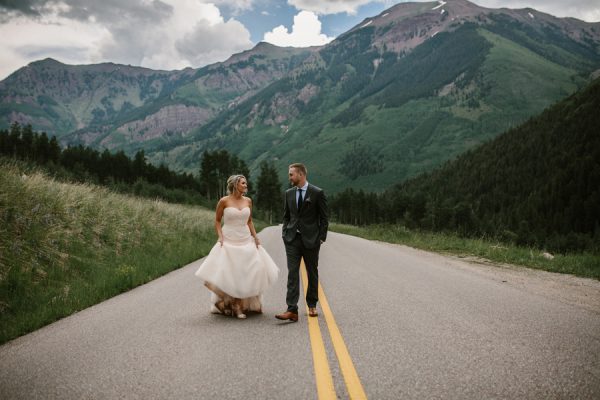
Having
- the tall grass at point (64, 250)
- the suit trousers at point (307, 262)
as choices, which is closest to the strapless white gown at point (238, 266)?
the suit trousers at point (307, 262)

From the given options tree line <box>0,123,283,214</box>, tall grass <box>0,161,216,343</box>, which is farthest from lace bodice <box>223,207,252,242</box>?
tree line <box>0,123,283,214</box>

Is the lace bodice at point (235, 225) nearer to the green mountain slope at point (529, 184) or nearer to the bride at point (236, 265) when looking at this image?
the bride at point (236, 265)

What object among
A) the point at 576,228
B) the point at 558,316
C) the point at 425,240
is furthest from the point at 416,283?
the point at 576,228

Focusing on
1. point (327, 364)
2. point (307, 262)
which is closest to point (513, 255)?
point (307, 262)

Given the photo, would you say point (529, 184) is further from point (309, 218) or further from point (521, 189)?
point (309, 218)

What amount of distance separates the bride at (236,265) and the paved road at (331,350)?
33 centimetres

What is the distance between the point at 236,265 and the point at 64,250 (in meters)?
5.62

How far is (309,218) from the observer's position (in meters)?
6.40

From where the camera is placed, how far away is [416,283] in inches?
365

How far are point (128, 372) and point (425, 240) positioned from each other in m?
20.5

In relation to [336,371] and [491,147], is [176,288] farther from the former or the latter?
[491,147]

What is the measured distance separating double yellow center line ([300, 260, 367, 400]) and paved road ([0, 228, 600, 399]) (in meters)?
0.08

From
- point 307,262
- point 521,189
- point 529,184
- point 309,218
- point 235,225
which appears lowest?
point 307,262

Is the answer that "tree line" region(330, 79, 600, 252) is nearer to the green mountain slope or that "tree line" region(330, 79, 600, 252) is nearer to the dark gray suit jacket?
the green mountain slope
